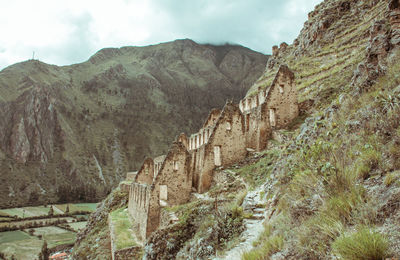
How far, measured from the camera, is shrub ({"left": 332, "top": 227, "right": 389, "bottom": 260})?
2482mm

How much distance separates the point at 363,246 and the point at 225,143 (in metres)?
12.9

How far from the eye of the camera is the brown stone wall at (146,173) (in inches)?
937

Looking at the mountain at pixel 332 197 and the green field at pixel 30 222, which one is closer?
the mountain at pixel 332 197

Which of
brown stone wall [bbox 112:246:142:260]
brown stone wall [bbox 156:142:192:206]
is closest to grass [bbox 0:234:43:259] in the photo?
brown stone wall [bbox 112:246:142:260]

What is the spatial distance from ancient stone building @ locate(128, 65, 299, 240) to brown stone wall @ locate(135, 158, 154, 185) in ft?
24.8

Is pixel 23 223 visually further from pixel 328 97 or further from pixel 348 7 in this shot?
pixel 348 7

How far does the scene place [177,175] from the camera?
1466cm

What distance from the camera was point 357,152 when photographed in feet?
14.9

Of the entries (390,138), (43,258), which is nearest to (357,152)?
(390,138)

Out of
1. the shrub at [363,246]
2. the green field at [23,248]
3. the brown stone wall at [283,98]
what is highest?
the brown stone wall at [283,98]

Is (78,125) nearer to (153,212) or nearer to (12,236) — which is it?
(12,236)

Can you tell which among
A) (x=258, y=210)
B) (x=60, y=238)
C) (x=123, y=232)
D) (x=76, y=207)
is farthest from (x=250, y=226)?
(x=76, y=207)

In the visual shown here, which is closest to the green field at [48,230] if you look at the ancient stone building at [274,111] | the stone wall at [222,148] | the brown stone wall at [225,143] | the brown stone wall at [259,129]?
the stone wall at [222,148]

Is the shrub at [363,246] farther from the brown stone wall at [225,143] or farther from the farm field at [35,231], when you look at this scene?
the farm field at [35,231]
